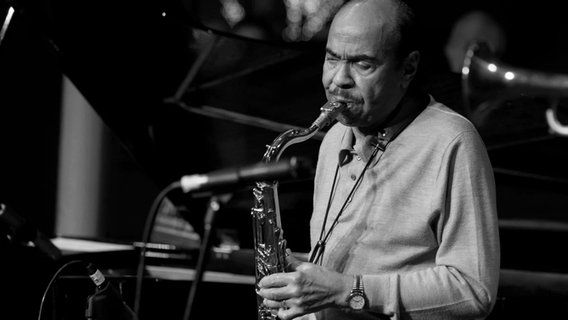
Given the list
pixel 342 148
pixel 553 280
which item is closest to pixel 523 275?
pixel 553 280

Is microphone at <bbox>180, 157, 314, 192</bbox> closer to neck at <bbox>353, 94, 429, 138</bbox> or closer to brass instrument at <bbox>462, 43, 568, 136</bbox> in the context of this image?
brass instrument at <bbox>462, 43, 568, 136</bbox>

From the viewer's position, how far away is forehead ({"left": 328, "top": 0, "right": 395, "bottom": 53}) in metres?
1.97

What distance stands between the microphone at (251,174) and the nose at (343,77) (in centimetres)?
65

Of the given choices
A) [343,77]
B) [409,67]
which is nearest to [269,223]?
[343,77]

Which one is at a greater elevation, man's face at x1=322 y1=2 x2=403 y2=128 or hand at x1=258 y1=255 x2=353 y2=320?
man's face at x1=322 y1=2 x2=403 y2=128

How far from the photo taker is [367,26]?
1.97 meters

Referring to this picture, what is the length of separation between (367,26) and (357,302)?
2.26ft

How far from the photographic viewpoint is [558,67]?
5078mm

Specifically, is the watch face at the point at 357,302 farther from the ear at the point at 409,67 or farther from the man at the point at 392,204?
the ear at the point at 409,67

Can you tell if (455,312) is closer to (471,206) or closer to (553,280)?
(471,206)

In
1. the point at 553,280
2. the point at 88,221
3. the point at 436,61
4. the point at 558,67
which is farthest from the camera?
the point at 558,67

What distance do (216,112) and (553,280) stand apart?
1.63m

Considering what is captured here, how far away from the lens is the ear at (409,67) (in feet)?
6.70

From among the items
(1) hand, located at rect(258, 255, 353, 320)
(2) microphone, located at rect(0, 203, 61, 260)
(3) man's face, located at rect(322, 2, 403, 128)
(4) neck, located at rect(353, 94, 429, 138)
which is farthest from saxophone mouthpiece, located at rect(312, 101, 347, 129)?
(2) microphone, located at rect(0, 203, 61, 260)
